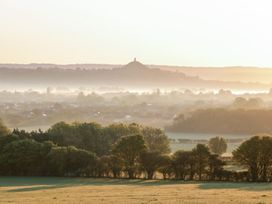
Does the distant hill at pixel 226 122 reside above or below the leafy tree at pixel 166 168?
above

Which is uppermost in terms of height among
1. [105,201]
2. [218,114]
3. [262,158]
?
[218,114]

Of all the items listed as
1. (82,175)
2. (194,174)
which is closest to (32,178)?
(82,175)

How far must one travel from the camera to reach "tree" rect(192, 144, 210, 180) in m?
60.2

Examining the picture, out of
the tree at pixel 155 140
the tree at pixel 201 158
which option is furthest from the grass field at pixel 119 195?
the tree at pixel 155 140

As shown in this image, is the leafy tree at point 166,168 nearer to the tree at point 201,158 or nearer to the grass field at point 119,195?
the tree at point 201,158

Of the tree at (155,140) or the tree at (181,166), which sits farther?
the tree at (155,140)

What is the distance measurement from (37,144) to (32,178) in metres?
6.52

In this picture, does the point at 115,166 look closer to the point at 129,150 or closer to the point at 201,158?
the point at 129,150

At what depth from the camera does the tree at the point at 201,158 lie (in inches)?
2371

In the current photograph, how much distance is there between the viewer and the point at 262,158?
5972 cm

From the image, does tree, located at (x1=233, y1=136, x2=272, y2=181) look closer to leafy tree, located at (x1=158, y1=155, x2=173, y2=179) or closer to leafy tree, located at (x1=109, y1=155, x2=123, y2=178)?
leafy tree, located at (x1=158, y1=155, x2=173, y2=179)

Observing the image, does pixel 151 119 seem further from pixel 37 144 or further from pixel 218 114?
pixel 37 144

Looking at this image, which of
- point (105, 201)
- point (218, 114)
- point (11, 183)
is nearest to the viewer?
point (105, 201)

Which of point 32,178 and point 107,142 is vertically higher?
point 107,142
